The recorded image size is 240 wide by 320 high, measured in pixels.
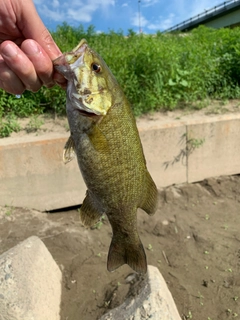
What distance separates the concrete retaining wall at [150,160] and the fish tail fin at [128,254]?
9.12 feet

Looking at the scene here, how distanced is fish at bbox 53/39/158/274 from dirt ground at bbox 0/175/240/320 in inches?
69.1

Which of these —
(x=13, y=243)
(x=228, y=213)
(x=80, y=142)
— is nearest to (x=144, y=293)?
(x=80, y=142)

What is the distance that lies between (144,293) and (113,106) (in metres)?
1.93

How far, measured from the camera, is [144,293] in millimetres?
2967

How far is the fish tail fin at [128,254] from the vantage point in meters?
2.09

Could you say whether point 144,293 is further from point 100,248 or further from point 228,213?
point 228,213

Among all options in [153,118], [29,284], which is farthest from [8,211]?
[153,118]

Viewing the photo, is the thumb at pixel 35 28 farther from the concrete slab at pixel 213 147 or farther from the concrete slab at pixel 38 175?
the concrete slab at pixel 213 147

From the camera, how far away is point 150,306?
9.15ft

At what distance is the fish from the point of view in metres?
1.71

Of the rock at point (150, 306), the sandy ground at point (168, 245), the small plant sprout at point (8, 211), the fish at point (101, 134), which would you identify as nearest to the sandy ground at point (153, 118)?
the sandy ground at point (168, 245)

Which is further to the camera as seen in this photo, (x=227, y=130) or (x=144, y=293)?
(x=227, y=130)

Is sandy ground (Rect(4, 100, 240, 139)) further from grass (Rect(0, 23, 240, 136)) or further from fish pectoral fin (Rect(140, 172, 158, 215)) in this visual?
fish pectoral fin (Rect(140, 172, 158, 215))

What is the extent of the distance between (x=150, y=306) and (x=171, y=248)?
1584 mm
